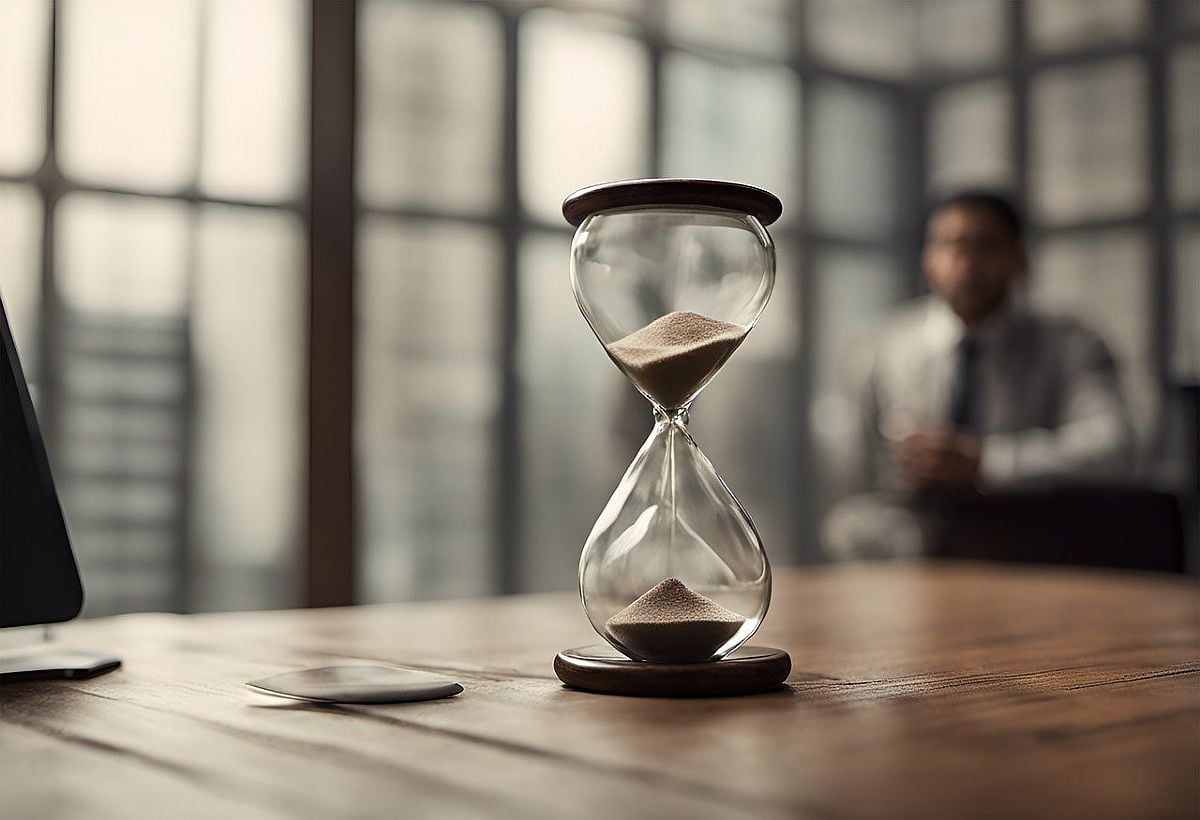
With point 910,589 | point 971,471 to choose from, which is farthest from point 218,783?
point 971,471

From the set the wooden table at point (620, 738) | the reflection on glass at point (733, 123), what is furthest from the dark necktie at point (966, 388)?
the wooden table at point (620, 738)

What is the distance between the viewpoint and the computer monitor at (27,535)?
0.65 meters

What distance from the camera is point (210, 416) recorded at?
3436 mm

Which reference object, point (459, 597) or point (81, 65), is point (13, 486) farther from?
point (459, 597)

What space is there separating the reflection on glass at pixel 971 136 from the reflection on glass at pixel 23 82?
10.6 feet

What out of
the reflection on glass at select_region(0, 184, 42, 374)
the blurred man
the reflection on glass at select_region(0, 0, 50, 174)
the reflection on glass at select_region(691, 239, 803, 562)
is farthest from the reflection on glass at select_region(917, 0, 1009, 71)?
the reflection on glass at select_region(0, 184, 42, 374)

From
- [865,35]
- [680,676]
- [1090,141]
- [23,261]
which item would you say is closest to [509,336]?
[23,261]

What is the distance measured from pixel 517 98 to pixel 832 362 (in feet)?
5.30

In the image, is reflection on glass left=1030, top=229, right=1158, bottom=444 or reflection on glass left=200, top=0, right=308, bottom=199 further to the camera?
reflection on glass left=1030, top=229, right=1158, bottom=444

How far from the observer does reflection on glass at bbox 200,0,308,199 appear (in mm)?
3430

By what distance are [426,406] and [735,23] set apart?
1.85m

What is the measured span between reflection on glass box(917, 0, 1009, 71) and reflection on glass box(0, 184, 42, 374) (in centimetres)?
338

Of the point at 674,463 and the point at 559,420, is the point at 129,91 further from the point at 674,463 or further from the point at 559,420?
the point at 674,463

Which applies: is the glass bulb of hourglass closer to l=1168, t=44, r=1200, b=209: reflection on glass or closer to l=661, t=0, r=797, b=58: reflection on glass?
l=661, t=0, r=797, b=58: reflection on glass
